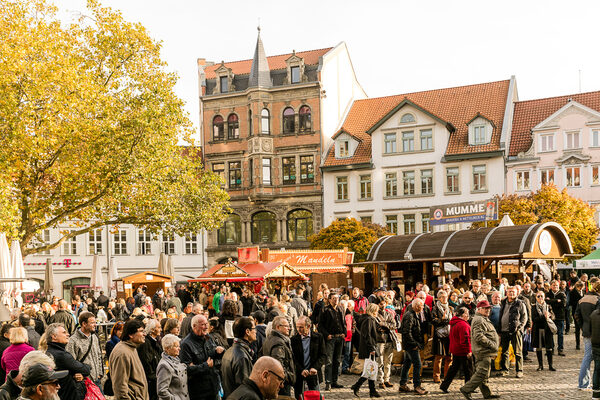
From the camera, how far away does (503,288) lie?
64.9 feet

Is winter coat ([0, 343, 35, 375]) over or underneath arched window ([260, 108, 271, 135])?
underneath

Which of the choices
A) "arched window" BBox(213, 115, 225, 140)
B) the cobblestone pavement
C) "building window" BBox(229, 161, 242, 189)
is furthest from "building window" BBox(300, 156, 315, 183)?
the cobblestone pavement

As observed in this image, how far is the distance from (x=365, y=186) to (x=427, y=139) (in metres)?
5.00

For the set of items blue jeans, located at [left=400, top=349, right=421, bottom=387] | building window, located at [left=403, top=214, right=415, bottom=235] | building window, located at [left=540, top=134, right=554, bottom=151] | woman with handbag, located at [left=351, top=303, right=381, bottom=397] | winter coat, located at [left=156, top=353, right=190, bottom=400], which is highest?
building window, located at [left=540, top=134, right=554, bottom=151]

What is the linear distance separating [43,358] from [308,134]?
4550 centimetres

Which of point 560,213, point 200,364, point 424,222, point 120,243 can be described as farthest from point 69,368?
point 120,243

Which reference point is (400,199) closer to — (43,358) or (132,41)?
(132,41)

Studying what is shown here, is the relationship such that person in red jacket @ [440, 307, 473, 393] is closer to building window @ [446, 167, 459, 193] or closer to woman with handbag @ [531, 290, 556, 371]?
woman with handbag @ [531, 290, 556, 371]

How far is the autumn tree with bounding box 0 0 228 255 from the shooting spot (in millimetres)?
23984

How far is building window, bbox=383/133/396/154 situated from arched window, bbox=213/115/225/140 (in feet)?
37.5

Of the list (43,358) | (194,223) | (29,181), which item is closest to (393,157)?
(194,223)

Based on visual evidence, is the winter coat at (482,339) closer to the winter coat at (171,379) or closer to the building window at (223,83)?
the winter coat at (171,379)

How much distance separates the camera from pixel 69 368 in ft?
27.2

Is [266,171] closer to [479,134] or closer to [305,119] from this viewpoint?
[305,119]
